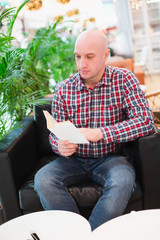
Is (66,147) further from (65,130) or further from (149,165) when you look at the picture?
(149,165)

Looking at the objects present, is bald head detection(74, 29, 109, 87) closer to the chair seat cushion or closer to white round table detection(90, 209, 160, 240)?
the chair seat cushion

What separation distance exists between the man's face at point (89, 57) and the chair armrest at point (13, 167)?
0.58m

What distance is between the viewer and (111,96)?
1.82 m

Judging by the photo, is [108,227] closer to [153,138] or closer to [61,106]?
[153,138]

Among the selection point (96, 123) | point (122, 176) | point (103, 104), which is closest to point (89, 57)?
point (103, 104)

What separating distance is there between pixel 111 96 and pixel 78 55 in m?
0.32

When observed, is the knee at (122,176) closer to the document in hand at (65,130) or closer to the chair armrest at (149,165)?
the chair armrest at (149,165)

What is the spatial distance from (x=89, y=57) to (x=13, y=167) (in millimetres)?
780

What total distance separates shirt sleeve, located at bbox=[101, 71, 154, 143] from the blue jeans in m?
0.15

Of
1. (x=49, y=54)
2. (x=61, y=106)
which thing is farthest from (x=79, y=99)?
(x=49, y=54)

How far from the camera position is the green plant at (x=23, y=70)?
1.92m

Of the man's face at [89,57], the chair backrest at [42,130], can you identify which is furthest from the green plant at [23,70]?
the man's face at [89,57]

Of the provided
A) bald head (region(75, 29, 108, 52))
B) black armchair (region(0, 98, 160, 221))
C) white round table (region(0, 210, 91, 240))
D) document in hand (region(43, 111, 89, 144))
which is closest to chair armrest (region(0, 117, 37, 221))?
black armchair (region(0, 98, 160, 221))

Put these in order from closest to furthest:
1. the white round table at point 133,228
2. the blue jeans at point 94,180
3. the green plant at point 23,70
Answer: the white round table at point 133,228 → the blue jeans at point 94,180 → the green plant at point 23,70
